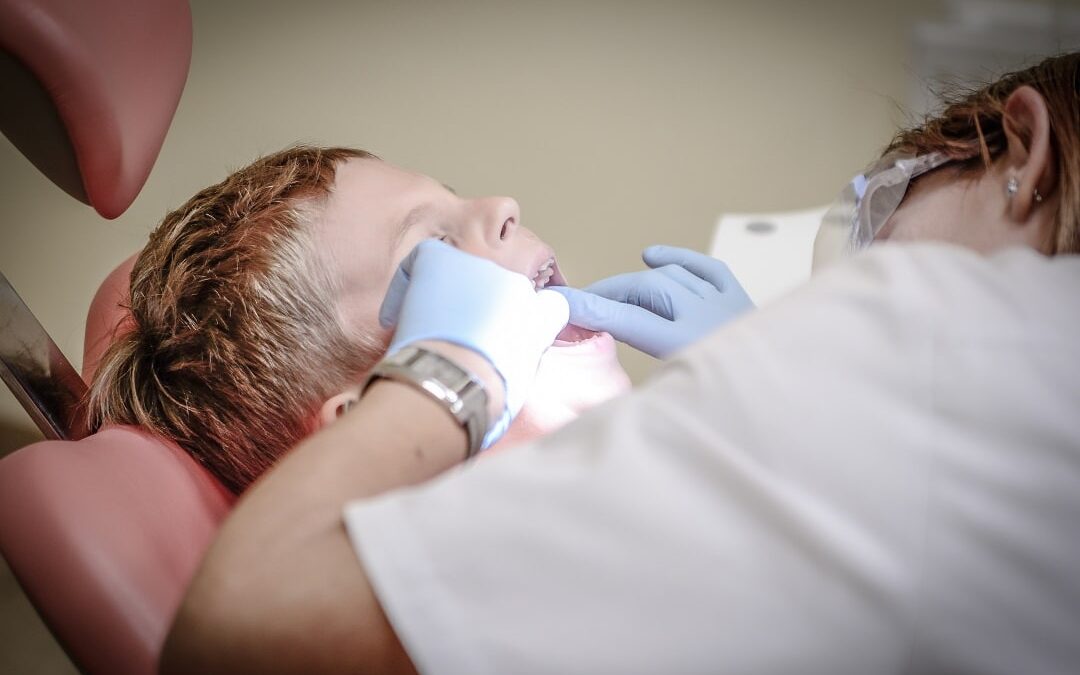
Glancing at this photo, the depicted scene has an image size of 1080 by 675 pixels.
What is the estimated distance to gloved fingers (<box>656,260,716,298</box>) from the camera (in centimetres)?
134

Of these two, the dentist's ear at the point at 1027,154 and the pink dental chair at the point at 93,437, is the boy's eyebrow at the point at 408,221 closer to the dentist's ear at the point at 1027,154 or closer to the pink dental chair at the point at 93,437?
the pink dental chair at the point at 93,437

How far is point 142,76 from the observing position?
107 centimetres

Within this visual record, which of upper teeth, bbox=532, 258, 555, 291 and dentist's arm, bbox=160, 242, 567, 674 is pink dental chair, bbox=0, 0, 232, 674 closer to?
dentist's arm, bbox=160, 242, 567, 674

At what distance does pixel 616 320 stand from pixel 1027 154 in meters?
0.54

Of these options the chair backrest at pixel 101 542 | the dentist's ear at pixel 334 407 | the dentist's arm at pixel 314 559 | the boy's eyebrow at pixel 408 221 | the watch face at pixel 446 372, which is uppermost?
the boy's eyebrow at pixel 408 221

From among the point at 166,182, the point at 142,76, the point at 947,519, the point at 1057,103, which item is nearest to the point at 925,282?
the point at 947,519

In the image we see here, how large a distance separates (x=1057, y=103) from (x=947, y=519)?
1.81ft

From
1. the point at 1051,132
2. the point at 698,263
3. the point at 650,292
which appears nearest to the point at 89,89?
the point at 650,292

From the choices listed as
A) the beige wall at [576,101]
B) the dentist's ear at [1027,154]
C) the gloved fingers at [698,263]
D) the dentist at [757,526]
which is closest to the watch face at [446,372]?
the dentist at [757,526]

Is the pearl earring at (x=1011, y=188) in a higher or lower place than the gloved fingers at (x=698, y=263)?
higher

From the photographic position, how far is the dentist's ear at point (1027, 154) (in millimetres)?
836

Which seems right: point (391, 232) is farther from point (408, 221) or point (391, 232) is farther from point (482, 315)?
point (482, 315)

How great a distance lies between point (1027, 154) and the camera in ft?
2.93

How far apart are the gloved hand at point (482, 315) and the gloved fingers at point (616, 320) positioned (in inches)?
5.9
